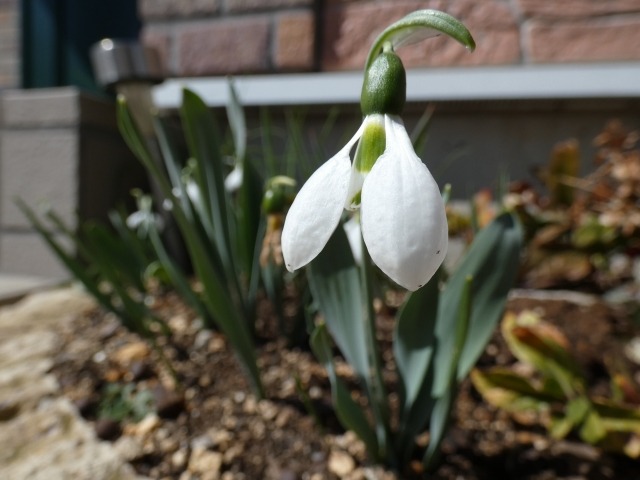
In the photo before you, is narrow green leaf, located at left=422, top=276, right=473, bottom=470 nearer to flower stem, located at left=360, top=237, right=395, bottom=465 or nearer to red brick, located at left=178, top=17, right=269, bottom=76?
flower stem, located at left=360, top=237, right=395, bottom=465

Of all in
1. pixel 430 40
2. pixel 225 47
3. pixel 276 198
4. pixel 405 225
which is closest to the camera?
pixel 405 225

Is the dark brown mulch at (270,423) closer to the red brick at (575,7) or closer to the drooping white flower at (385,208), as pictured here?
the drooping white flower at (385,208)

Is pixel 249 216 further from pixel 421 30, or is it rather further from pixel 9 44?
pixel 9 44

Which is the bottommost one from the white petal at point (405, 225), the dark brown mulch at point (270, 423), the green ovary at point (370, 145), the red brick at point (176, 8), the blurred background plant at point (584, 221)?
the dark brown mulch at point (270, 423)

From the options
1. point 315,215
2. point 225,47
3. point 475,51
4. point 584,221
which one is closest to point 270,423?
point 315,215

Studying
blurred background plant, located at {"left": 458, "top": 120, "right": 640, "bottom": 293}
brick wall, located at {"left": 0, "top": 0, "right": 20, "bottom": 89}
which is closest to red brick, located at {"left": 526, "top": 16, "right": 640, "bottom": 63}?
blurred background plant, located at {"left": 458, "top": 120, "right": 640, "bottom": 293}

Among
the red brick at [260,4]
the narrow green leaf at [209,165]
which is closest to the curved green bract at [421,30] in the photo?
the narrow green leaf at [209,165]

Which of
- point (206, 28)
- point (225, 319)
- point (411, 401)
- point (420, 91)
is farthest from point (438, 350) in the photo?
point (206, 28)
